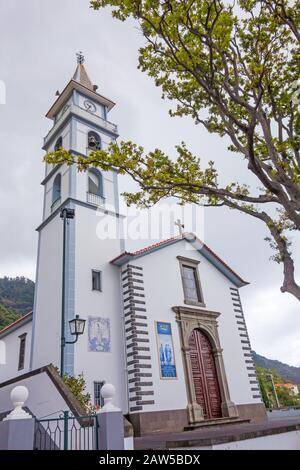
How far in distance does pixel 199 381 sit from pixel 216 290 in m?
4.87

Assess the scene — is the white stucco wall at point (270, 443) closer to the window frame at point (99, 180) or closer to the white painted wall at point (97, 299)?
the white painted wall at point (97, 299)

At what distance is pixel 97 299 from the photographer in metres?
14.6

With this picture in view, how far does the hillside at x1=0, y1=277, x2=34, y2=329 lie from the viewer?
55.9 metres

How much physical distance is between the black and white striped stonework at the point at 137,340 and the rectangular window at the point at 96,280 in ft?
3.31

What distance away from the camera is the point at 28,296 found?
6150 centimetres

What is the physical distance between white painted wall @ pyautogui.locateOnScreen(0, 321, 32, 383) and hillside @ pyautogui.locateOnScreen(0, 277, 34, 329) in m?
30.7

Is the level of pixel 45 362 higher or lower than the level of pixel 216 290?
lower

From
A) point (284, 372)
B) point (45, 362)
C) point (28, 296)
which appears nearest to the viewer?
point (45, 362)

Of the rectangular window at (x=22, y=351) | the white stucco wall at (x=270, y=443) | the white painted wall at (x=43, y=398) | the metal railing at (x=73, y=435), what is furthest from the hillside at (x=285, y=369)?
the metal railing at (x=73, y=435)

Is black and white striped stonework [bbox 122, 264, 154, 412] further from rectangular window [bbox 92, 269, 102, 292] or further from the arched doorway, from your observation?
the arched doorway

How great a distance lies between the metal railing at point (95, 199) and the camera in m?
17.3
